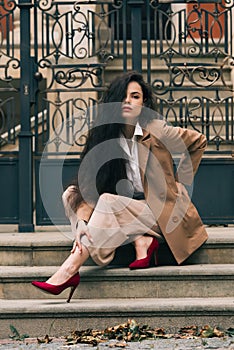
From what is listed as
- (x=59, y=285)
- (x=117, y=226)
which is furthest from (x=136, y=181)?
(x=59, y=285)

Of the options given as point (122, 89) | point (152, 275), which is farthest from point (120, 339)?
point (122, 89)

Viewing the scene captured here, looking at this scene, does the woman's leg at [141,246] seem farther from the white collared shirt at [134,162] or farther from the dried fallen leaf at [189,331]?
the dried fallen leaf at [189,331]

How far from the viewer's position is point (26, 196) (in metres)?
8.69

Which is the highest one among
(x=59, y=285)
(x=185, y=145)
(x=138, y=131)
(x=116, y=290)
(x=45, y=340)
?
(x=138, y=131)

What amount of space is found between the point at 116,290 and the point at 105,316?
1.33 ft

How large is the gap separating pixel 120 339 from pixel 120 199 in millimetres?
1072

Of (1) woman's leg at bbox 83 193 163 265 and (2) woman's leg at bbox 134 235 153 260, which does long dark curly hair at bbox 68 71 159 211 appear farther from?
(2) woman's leg at bbox 134 235 153 260

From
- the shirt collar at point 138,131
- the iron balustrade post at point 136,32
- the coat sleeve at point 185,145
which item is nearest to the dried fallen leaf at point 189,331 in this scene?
the coat sleeve at point 185,145

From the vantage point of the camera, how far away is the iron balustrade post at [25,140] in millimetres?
8680

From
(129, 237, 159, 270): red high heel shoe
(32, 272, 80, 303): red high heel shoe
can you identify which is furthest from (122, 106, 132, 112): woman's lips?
(32, 272, 80, 303): red high heel shoe

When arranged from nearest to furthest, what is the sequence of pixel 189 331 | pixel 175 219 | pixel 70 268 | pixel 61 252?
pixel 189 331 < pixel 70 268 < pixel 175 219 < pixel 61 252

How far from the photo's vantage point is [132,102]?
7.34 m

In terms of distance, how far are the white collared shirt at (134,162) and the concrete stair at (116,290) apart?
48cm

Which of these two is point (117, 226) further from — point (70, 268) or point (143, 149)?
point (143, 149)
